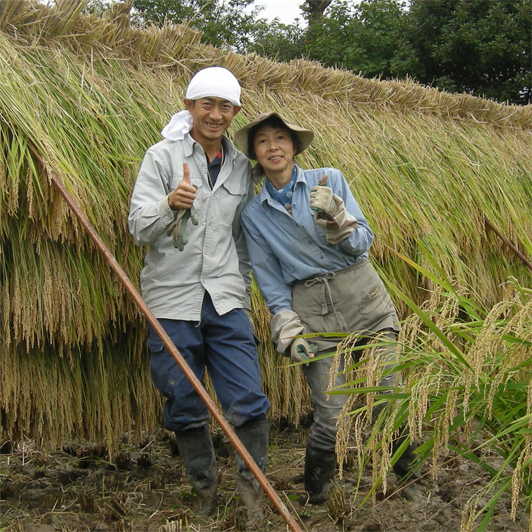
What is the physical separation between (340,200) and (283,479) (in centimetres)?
155

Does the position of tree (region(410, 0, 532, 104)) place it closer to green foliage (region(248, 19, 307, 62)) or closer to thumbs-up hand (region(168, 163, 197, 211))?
green foliage (region(248, 19, 307, 62))

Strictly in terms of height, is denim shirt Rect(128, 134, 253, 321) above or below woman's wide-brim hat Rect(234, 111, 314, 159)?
below

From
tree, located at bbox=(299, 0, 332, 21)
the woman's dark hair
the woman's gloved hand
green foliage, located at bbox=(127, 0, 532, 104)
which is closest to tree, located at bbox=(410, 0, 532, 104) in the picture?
green foliage, located at bbox=(127, 0, 532, 104)

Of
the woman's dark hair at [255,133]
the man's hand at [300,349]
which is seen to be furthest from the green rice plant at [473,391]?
the woman's dark hair at [255,133]

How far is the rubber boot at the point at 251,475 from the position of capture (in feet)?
9.34

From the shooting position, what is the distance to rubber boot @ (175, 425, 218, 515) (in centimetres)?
295

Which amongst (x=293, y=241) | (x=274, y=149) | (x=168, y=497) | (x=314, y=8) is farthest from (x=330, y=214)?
(x=314, y=8)

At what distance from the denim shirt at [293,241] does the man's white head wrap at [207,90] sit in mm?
418

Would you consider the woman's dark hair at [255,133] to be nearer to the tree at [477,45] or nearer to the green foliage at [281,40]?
the tree at [477,45]

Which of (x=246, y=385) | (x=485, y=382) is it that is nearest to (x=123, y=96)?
(x=246, y=385)

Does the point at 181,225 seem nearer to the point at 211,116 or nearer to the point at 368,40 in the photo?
the point at 211,116

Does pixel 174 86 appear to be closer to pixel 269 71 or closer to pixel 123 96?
pixel 123 96

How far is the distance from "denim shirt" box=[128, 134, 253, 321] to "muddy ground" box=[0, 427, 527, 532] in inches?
34.2

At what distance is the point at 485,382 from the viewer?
6.70 ft
